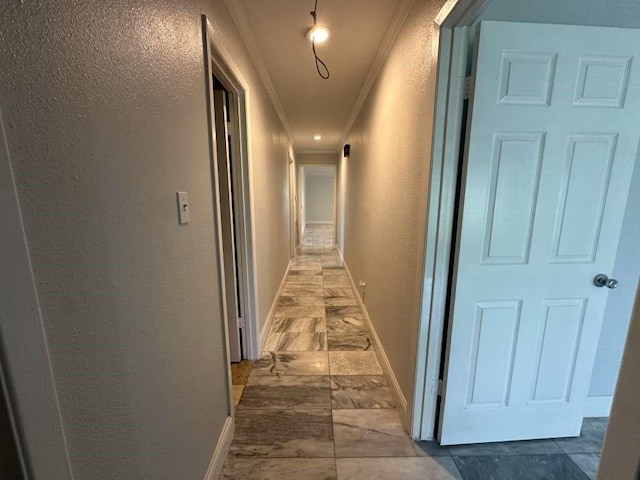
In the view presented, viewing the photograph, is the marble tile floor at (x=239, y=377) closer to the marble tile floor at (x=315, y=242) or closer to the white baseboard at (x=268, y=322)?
the white baseboard at (x=268, y=322)

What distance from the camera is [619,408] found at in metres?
0.54

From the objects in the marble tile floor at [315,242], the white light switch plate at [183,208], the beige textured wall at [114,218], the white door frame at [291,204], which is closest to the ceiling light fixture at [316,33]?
the beige textured wall at [114,218]

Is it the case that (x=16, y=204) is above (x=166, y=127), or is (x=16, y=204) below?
below

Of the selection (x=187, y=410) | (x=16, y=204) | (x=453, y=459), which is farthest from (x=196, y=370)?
(x=453, y=459)

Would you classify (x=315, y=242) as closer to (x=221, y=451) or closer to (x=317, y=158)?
(x=317, y=158)

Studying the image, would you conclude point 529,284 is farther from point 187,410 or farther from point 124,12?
point 124,12

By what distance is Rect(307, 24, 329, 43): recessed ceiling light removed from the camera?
1665 millimetres

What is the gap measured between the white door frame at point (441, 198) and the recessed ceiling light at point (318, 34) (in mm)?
827

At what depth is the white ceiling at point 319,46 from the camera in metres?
1.50

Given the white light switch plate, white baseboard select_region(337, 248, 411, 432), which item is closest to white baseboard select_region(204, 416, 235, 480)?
white baseboard select_region(337, 248, 411, 432)

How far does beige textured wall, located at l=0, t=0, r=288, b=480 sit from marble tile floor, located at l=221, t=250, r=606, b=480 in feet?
1.36

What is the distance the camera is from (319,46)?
6.21 feet

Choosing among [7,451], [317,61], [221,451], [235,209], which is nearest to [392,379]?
[221,451]

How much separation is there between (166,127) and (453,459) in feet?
6.51
